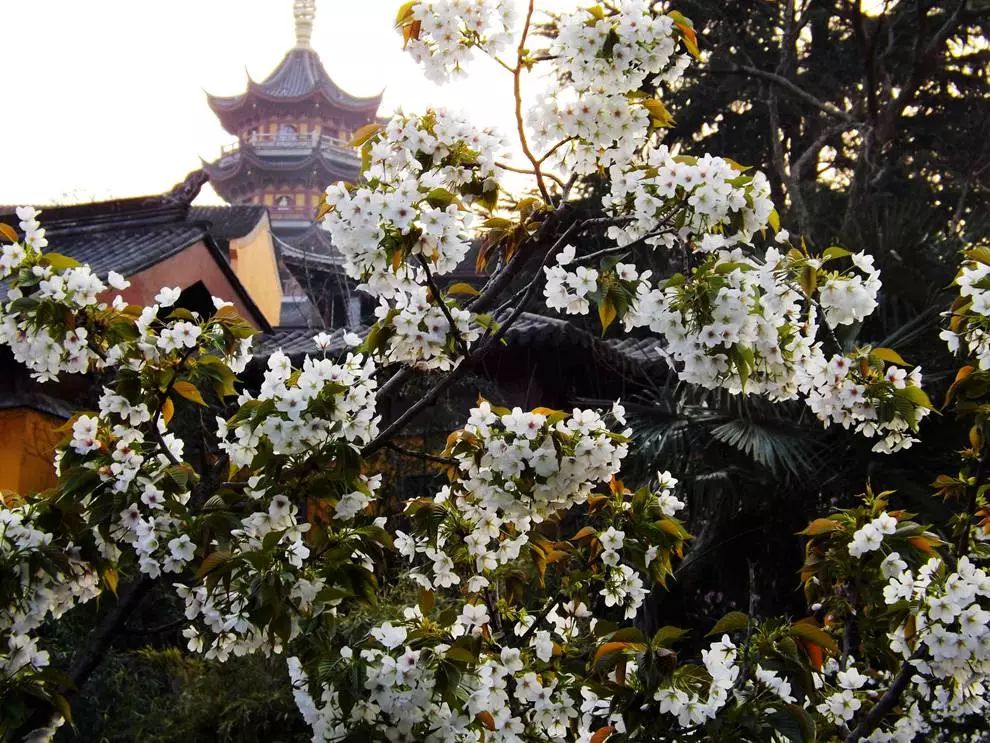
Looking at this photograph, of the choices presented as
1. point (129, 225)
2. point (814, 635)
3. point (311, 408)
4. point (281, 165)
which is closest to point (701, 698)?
point (814, 635)

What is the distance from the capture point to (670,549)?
3.66m

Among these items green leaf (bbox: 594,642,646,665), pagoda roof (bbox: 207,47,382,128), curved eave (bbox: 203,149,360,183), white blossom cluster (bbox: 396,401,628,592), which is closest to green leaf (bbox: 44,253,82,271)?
white blossom cluster (bbox: 396,401,628,592)

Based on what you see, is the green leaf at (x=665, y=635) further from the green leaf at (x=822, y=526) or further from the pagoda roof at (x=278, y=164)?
the pagoda roof at (x=278, y=164)

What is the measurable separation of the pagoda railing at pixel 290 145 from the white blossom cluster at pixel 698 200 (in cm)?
3474

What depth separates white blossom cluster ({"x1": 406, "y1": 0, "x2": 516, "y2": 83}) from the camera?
3.55 m

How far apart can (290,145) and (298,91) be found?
2.91m

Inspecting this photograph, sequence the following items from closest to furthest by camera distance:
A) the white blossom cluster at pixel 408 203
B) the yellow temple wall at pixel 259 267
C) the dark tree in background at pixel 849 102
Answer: the white blossom cluster at pixel 408 203, the dark tree in background at pixel 849 102, the yellow temple wall at pixel 259 267

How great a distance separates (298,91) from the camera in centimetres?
4062

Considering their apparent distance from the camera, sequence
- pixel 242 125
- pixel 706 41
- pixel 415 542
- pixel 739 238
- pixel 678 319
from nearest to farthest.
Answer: pixel 678 319, pixel 739 238, pixel 415 542, pixel 706 41, pixel 242 125

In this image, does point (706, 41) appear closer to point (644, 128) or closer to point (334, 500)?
point (644, 128)

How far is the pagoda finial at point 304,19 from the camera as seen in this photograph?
141 feet

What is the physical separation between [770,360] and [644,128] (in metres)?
0.92

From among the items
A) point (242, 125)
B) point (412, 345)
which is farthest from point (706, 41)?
point (242, 125)

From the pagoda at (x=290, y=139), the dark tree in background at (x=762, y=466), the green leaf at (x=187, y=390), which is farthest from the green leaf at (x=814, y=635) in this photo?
the pagoda at (x=290, y=139)
